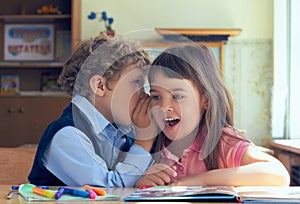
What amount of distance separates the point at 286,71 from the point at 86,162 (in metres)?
2.76

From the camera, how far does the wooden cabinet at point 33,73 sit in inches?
160

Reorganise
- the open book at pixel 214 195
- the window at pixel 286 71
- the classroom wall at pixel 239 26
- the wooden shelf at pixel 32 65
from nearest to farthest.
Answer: the open book at pixel 214 195 → the window at pixel 286 71 → the classroom wall at pixel 239 26 → the wooden shelf at pixel 32 65

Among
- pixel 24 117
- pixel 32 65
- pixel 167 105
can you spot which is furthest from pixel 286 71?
pixel 167 105

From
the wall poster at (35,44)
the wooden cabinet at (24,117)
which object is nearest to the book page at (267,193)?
the wooden cabinet at (24,117)

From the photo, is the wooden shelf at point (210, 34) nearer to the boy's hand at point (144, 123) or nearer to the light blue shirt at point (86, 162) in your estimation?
the boy's hand at point (144, 123)

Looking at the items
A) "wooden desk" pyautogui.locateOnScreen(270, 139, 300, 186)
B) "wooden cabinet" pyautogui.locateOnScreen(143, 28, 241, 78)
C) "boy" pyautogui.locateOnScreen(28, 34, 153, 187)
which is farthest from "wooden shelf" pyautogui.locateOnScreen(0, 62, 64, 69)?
"boy" pyautogui.locateOnScreen(28, 34, 153, 187)

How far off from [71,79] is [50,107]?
2.69 m

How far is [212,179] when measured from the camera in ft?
3.89

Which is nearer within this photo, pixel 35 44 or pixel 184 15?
pixel 184 15

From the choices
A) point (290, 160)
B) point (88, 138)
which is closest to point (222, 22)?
point (290, 160)

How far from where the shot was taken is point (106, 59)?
4.43 feet

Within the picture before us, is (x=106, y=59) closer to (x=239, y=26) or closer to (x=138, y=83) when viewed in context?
(x=138, y=83)

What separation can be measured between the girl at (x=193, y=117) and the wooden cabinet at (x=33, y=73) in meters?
2.65

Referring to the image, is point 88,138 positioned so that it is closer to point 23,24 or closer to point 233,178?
point 233,178
